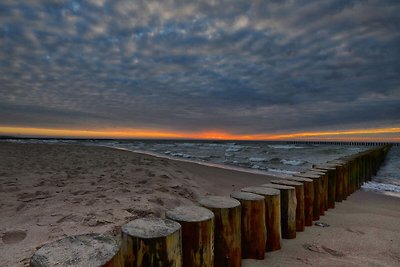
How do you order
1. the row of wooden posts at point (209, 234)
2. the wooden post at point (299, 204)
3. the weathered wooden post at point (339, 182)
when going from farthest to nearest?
1. the weathered wooden post at point (339, 182)
2. the wooden post at point (299, 204)
3. the row of wooden posts at point (209, 234)

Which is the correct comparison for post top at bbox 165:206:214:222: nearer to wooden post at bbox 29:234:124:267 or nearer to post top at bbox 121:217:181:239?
post top at bbox 121:217:181:239

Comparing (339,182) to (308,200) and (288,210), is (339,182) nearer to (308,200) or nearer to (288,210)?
(308,200)

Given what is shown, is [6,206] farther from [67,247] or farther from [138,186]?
[67,247]

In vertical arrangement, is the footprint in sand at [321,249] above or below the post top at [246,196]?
below

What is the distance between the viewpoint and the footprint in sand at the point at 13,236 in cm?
299

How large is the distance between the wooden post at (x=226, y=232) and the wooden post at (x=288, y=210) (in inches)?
40.2

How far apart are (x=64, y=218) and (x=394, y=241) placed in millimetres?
4450

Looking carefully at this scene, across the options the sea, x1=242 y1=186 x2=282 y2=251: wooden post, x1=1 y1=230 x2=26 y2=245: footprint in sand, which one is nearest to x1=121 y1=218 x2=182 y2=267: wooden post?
x1=242 y1=186 x2=282 y2=251: wooden post

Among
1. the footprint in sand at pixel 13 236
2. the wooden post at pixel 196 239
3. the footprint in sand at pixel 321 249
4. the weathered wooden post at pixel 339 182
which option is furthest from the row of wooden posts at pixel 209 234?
the footprint in sand at pixel 13 236

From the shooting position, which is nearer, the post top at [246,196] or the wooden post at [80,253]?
the wooden post at [80,253]

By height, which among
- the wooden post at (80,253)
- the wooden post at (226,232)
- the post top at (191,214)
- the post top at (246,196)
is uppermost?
the post top at (246,196)

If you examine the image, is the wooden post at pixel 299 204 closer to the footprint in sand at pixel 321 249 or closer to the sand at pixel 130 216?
the sand at pixel 130 216

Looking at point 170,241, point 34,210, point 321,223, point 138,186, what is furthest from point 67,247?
point 138,186

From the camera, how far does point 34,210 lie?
3.90 meters
